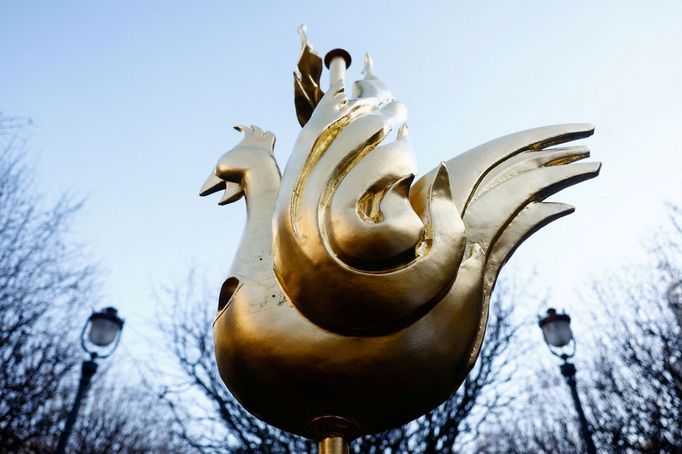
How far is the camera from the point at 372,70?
7.22 ft

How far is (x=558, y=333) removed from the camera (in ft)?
25.6

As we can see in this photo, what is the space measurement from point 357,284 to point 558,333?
7.26 m

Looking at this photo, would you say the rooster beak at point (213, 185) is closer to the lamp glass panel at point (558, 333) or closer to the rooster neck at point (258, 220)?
the rooster neck at point (258, 220)

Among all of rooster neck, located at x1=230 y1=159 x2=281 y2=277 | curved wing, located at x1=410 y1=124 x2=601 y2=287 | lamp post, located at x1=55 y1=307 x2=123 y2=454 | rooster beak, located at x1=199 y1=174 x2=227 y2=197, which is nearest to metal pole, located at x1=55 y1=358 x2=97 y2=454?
lamp post, located at x1=55 y1=307 x2=123 y2=454

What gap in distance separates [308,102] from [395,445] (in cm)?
788

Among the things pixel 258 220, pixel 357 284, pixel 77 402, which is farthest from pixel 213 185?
pixel 77 402

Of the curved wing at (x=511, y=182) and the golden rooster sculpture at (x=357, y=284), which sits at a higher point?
the curved wing at (x=511, y=182)

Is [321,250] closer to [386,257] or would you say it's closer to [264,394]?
[386,257]

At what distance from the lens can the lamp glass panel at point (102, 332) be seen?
24.4ft

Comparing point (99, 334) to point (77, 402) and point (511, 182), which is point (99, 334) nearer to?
point (77, 402)

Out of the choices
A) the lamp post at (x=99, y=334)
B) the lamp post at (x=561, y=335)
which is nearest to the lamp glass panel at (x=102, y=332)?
the lamp post at (x=99, y=334)

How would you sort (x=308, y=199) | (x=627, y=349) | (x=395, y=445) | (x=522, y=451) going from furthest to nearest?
(x=522, y=451)
(x=627, y=349)
(x=395, y=445)
(x=308, y=199)

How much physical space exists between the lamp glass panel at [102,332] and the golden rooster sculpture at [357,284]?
6.55 meters

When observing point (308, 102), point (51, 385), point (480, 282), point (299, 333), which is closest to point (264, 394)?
point (299, 333)
